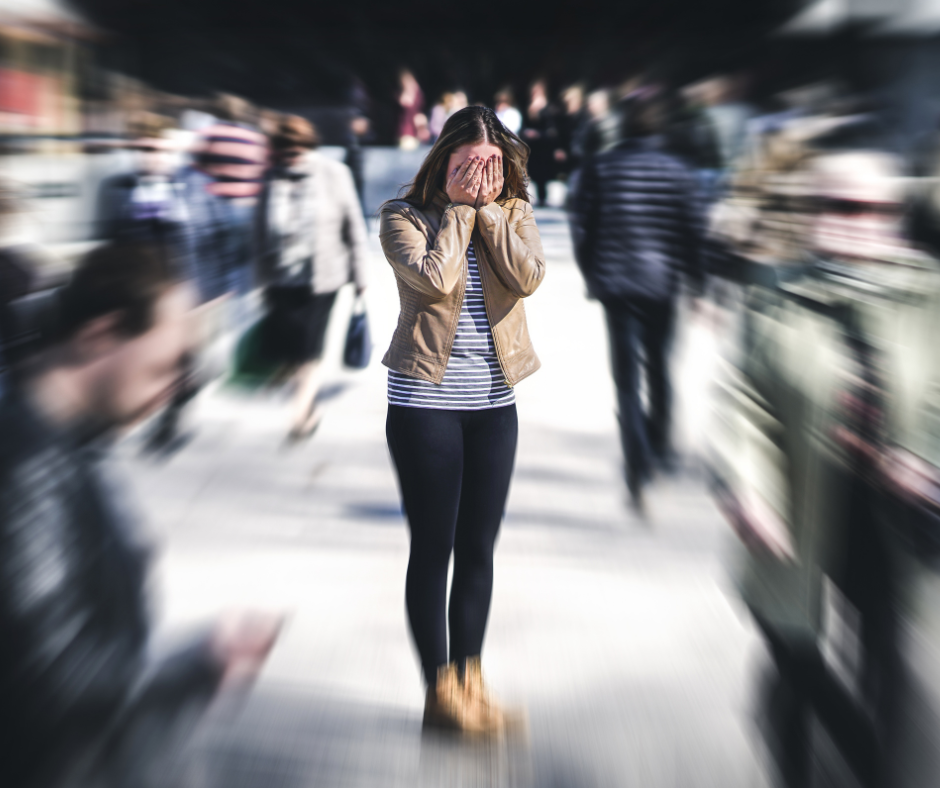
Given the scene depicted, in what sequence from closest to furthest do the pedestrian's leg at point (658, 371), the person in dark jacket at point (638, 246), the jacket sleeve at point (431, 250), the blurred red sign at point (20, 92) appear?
1. the jacket sleeve at point (431, 250)
2. the blurred red sign at point (20, 92)
3. the person in dark jacket at point (638, 246)
4. the pedestrian's leg at point (658, 371)

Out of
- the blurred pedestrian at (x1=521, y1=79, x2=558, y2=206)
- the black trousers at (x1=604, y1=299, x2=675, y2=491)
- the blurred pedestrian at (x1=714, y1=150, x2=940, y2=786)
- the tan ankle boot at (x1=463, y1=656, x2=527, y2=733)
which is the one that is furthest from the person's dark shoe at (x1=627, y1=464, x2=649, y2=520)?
the tan ankle boot at (x1=463, y1=656, x2=527, y2=733)

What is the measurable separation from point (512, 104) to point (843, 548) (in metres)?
2.38

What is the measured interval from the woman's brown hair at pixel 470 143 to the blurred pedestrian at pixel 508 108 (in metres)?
1.70

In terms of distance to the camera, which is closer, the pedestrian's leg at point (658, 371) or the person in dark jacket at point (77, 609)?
the person in dark jacket at point (77, 609)

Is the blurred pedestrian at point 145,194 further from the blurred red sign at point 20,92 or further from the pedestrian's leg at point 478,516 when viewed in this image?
the pedestrian's leg at point 478,516

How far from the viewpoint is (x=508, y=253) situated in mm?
1648

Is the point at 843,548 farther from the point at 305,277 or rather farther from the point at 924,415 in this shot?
the point at 305,277

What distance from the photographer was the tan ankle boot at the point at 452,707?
5.97ft

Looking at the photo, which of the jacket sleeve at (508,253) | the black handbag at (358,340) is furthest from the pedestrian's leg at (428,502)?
the black handbag at (358,340)

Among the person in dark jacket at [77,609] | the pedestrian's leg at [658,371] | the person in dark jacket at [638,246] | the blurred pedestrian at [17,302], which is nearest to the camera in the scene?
the person in dark jacket at [77,609]

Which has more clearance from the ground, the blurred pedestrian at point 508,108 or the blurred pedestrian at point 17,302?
the blurred pedestrian at point 508,108

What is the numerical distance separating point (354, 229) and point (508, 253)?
217 cm

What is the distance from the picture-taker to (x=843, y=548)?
5.94 feet

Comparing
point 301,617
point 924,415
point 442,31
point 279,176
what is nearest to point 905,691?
point 924,415
